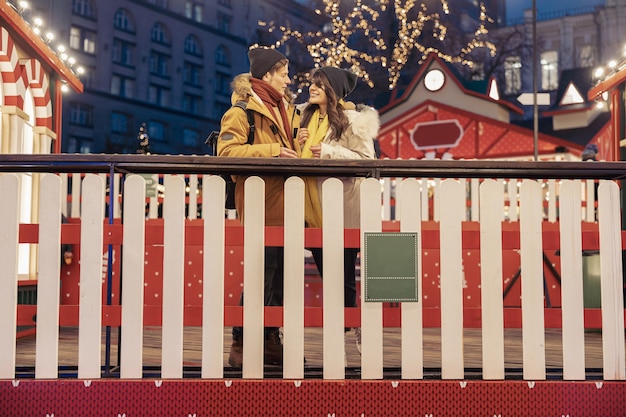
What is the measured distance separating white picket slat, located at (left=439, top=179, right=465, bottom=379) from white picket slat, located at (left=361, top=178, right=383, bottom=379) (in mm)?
303

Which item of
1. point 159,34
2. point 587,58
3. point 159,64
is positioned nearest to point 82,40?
point 159,64

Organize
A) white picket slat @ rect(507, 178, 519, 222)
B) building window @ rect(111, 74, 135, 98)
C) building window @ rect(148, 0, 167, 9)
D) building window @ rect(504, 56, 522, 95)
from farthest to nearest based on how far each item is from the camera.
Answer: building window @ rect(148, 0, 167, 9) < building window @ rect(111, 74, 135, 98) < building window @ rect(504, 56, 522, 95) < white picket slat @ rect(507, 178, 519, 222)

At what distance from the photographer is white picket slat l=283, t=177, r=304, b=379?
3754 mm

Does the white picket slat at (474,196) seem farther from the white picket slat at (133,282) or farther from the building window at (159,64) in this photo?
the building window at (159,64)


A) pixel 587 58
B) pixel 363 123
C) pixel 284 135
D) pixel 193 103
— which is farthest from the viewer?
pixel 193 103

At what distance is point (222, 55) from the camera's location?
62.6 metres

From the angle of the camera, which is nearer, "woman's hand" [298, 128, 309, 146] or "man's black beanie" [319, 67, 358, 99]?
"woman's hand" [298, 128, 309, 146]

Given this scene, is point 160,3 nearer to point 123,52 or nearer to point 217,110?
point 123,52

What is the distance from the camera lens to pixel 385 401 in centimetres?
371

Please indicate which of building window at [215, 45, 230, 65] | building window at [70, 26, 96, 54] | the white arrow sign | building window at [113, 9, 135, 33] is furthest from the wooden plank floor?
building window at [215, 45, 230, 65]

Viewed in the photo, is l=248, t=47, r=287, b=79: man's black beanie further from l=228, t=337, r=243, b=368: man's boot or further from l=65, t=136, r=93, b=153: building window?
l=65, t=136, r=93, b=153: building window

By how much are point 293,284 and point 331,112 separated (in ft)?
5.74

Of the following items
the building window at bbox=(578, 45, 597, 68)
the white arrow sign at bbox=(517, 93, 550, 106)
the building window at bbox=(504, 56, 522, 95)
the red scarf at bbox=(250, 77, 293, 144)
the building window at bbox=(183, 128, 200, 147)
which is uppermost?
the building window at bbox=(578, 45, 597, 68)

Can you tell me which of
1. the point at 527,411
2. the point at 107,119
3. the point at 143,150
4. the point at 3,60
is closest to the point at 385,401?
the point at 527,411
